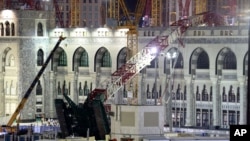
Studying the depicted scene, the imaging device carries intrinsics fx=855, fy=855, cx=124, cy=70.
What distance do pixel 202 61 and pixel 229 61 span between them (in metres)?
2.33

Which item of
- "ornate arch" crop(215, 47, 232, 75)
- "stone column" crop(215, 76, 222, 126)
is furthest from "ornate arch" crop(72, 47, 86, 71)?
"stone column" crop(215, 76, 222, 126)

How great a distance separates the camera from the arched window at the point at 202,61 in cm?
5781

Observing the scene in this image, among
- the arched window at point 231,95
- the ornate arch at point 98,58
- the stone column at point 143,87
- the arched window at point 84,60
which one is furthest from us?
the arched window at point 84,60

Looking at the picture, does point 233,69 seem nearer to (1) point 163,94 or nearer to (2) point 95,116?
(1) point 163,94

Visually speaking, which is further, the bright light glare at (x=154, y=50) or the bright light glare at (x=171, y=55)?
the bright light glare at (x=154, y=50)

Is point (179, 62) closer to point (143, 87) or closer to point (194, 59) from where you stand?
point (194, 59)

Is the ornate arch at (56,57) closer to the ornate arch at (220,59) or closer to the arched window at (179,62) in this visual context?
the arched window at (179,62)

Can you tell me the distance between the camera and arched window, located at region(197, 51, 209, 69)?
57812 mm

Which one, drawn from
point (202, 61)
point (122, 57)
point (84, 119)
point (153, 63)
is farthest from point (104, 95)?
point (122, 57)

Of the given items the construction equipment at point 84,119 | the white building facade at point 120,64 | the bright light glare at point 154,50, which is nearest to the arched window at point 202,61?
the white building facade at point 120,64

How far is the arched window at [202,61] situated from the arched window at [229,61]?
1.60 m

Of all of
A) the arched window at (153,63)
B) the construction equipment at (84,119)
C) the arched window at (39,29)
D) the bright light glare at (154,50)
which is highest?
the arched window at (39,29)

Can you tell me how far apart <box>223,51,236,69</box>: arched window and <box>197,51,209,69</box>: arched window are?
1599 millimetres

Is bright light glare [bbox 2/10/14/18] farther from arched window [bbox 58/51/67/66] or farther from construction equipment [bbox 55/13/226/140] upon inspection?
construction equipment [bbox 55/13/226/140]
